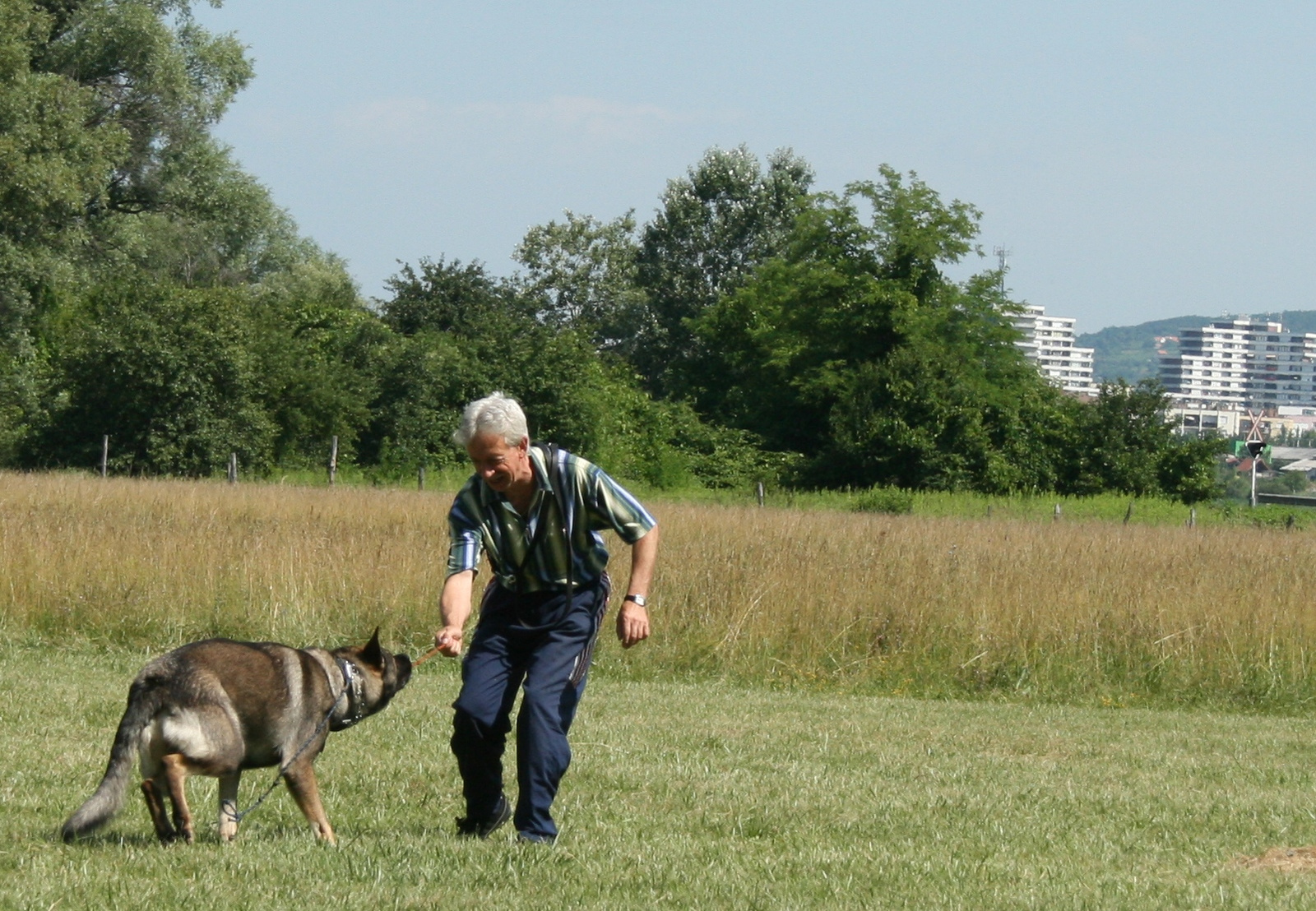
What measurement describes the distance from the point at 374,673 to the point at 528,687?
2.79 feet

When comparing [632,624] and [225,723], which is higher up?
[632,624]

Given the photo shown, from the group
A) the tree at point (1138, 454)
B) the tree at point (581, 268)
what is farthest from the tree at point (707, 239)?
the tree at point (1138, 454)

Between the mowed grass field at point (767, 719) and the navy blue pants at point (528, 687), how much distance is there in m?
0.29

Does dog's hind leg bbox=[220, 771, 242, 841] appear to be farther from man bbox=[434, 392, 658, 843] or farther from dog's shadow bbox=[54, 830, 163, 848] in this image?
man bbox=[434, 392, 658, 843]

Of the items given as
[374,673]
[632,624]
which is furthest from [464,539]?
[374,673]

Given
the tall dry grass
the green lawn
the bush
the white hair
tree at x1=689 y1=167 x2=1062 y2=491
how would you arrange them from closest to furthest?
the green lawn < the white hair < the tall dry grass < the bush < tree at x1=689 y1=167 x2=1062 y2=491

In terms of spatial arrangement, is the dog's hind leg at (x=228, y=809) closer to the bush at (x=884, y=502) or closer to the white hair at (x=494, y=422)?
the white hair at (x=494, y=422)

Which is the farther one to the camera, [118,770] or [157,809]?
[157,809]

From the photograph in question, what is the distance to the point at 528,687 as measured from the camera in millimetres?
6008

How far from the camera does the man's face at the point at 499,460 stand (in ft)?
18.8

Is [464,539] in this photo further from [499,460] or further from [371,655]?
[371,655]

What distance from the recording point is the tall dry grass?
13.5 m

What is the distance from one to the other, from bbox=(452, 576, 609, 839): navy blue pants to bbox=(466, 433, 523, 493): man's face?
50 centimetres

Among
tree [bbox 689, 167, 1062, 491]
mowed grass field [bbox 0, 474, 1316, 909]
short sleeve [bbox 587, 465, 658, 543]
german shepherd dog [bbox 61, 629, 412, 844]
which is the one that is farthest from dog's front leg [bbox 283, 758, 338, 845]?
tree [bbox 689, 167, 1062, 491]
